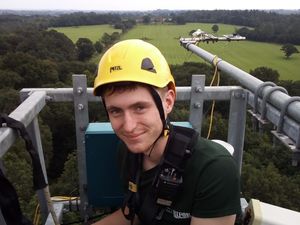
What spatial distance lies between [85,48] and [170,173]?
238 ft

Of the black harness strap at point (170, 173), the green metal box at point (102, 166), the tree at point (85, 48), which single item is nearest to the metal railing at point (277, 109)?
the black harness strap at point (170, 173)

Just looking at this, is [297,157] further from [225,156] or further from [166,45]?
[166,45]

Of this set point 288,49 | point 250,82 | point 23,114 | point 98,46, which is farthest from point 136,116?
point 98,46

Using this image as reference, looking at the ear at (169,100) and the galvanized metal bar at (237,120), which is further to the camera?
the galvanized metal bar at (237,120)

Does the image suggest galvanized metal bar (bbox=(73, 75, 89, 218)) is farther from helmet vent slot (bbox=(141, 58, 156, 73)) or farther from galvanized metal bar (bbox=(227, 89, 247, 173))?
galvanized metal bar (bbox=(227, 89, 247, 173))

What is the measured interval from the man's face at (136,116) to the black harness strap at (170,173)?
14cm

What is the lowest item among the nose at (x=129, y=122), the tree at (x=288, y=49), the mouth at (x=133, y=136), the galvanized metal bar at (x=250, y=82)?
the tree at (x=288, y=49)

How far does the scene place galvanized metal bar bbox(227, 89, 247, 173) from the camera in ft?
11.0

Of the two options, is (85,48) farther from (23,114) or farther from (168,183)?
(168,183)

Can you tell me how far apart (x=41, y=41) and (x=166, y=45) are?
41.6 metres

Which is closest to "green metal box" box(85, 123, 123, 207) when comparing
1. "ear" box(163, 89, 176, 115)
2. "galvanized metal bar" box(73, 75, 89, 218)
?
"galvanized metal bar" box(73, 75, 89, 218)

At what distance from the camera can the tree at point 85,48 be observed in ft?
239

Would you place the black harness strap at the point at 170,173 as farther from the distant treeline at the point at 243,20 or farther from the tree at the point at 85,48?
the tree at the point at 85,48

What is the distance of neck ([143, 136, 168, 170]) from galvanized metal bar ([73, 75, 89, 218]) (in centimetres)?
90
